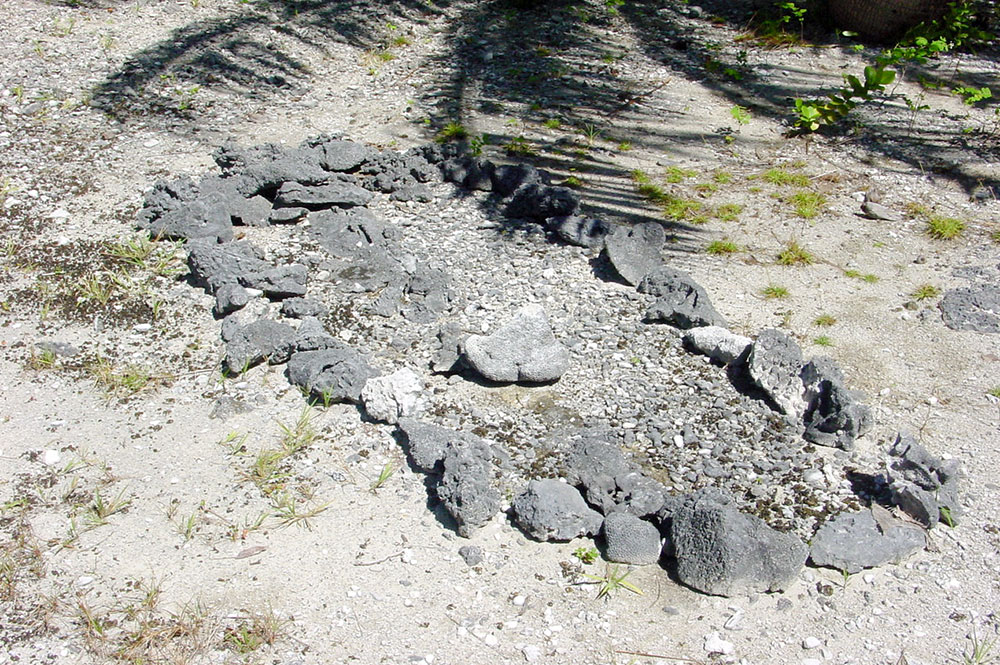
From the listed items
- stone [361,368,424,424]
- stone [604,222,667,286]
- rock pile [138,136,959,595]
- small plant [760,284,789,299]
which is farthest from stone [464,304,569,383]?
small plant [760,284,789,299]

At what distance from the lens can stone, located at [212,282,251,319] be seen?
4.55 meters

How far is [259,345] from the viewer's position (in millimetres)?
4238

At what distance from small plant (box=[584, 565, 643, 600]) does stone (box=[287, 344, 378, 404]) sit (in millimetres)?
1390

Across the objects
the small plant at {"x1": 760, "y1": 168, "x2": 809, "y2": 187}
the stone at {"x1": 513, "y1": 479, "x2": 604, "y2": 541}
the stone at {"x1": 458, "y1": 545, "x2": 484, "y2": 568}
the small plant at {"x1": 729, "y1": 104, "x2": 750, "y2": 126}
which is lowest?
the stone at {"x1": 458, "y1": 545, "x2": 484, "y2": 568}

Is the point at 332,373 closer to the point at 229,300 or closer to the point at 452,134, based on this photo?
the point at 229,300

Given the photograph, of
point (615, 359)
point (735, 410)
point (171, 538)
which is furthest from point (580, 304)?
point (171, 538)

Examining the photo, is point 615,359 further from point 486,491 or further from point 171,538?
point 171,538

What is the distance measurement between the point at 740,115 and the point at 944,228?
1.79m

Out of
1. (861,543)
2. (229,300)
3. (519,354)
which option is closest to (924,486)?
(861,543)

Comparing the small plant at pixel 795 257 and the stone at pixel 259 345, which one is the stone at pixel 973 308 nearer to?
the small plant at pixel 795 257

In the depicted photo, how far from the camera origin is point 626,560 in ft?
10.8

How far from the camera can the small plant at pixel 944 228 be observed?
5121mm

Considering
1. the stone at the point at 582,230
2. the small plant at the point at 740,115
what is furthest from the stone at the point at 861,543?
the small plant at the point at 740,115

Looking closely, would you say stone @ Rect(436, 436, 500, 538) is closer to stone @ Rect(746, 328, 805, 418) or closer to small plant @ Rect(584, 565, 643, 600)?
small plant @ Rect(584, 565, 643, 600)
